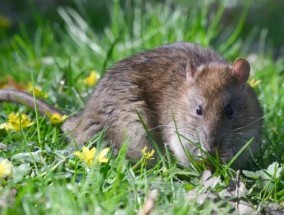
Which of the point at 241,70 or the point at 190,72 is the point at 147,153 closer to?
the point at 190,72

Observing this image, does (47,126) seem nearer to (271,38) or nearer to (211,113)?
(211,113)

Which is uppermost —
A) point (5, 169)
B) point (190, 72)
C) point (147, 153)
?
point (190, 72)

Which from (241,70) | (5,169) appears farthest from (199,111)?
(5,169)

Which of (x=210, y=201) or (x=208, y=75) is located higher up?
(x=208, y=75)

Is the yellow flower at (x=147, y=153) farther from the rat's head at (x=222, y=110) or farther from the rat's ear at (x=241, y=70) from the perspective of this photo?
the rat's ear at (x=241, y=70)

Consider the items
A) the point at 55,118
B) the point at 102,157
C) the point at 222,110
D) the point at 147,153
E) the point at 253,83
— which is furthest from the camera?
the point at 253,83

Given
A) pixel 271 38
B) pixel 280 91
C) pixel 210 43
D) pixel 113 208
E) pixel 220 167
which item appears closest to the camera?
pixel 113 208

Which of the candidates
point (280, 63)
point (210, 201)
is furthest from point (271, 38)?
point (210, 201)

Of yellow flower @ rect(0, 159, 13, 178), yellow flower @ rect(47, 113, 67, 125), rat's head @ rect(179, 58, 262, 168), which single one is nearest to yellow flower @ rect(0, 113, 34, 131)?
yellow flower @ rect(47, 113, 67, 125)
